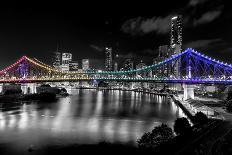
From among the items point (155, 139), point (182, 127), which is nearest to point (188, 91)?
point (182, 127)

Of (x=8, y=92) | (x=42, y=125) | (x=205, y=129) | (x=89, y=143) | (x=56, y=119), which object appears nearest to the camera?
(x=205, y=129)

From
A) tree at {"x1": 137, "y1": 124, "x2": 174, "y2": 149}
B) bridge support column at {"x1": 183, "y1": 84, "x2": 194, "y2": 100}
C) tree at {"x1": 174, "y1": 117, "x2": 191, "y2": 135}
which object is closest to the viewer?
tree at {"x1": 137, "y1": 124, "x2": 174, "y2": 149}

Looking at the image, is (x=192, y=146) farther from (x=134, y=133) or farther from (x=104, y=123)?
(x=104, y=123)

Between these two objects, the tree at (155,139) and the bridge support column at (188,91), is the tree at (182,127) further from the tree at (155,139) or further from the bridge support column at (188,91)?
the bridge support column at (188,91)

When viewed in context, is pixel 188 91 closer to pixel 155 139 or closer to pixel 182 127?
pixel 182 127

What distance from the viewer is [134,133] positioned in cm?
2056

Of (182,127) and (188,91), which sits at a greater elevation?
(188,91)

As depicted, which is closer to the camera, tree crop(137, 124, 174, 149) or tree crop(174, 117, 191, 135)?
tree crop(137, 124, 174, 149)

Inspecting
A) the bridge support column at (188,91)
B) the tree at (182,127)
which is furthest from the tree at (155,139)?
the bridge support column at (188,91)

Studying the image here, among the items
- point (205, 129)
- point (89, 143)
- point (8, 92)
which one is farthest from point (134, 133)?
point (8, 92)

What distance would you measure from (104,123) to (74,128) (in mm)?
3438

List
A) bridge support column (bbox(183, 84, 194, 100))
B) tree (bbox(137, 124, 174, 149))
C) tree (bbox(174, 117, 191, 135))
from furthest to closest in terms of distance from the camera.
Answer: bridge support column (bbox(183, 84, 194, 100)), tree (bbox(174, 117, 191, 135)), tree (bbox(137, 124, 174, 149))

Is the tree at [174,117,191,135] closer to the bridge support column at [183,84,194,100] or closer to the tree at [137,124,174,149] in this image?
the tree at [137,124,174,149]

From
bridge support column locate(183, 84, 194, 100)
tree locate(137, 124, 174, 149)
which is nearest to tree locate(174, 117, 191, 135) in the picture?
tree locate(137, 124, 174, 149)
